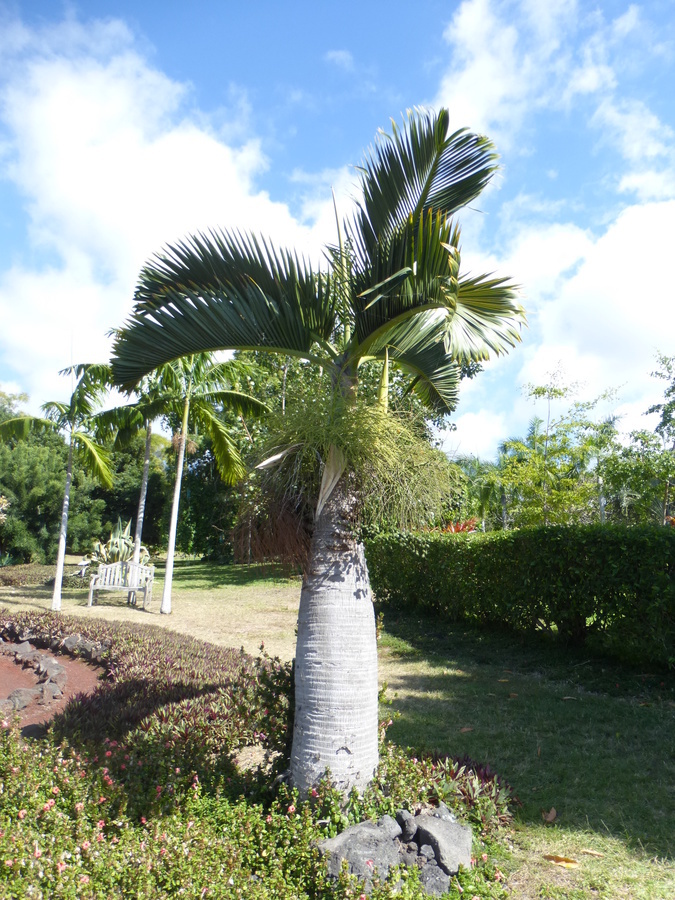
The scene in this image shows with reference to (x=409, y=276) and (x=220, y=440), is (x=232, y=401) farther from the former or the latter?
(x=409, y=276)

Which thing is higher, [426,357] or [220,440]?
[220,440]

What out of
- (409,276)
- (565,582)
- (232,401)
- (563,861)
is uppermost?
(232,401)

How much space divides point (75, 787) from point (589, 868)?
279 centimetres

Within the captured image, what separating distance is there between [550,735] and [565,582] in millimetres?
2859

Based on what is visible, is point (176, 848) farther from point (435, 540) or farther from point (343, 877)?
point (435, 540)

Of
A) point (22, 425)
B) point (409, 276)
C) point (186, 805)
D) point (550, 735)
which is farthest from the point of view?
point (22, 425)

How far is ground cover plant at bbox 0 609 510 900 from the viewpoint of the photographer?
2.66 meters

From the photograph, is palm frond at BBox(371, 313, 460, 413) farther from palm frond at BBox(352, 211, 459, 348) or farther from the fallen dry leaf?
the fallen dry leaf

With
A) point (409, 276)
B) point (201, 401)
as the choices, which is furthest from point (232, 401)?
point (409, 276)

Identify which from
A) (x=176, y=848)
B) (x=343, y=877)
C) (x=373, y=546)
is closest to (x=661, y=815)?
(x=343, y=877)

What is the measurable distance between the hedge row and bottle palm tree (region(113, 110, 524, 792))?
164 inches

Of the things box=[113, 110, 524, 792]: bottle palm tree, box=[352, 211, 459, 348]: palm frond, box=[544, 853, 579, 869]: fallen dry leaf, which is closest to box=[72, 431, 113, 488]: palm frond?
box=[113, 110, 524, 792]: bottle palm tree

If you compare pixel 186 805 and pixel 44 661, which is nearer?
pixel 186 805

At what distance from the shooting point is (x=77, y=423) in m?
13.2
